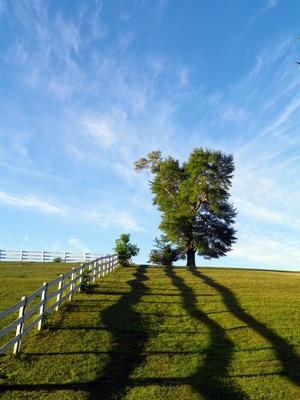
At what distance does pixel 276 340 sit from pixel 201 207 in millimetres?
43189

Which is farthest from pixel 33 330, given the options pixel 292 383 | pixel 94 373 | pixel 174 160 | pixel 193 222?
pixel 174 160

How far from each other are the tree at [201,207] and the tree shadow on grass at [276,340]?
109 feet

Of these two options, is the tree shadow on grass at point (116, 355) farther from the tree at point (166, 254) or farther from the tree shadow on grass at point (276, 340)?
the tree at point (166, 254)

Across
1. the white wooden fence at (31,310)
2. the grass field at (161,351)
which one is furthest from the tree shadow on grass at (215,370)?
the white wooden fence at (31,310)

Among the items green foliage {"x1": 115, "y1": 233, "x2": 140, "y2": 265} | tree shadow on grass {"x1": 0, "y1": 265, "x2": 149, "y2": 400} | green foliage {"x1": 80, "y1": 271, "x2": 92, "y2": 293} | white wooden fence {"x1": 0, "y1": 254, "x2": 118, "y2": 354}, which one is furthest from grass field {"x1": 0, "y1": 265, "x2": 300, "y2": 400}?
green foliage {"x1": 115, "y1": 233, "x2": 140, "y2": 265}

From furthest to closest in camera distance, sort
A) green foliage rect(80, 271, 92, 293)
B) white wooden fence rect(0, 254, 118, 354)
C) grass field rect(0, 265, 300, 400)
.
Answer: green foliage rect(80, 271, 92, 293) → white wooden fence rect(0, 254, 118, 354) → grass field rect(0, 265, 300, 400)

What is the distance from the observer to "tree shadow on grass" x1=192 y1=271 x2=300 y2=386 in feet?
38.4

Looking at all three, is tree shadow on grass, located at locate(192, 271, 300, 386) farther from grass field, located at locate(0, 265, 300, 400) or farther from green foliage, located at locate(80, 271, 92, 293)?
green foliage, located at locate(80, 271, 92, 293)

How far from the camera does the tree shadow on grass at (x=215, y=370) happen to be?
399 inches

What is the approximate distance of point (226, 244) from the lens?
57.5 metres

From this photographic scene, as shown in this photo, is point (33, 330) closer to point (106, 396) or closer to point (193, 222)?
point (106, 396)

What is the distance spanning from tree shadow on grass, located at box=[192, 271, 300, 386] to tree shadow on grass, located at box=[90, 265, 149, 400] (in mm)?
3795

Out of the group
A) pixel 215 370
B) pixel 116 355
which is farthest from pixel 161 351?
pixel 215 370

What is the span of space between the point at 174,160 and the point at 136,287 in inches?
1489
